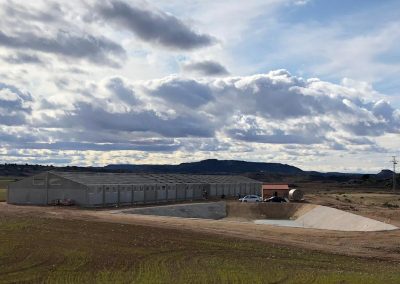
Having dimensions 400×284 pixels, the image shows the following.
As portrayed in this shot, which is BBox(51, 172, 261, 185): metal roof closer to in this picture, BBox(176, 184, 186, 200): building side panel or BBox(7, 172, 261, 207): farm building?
BBox(7, 172, 261, 207): farm building

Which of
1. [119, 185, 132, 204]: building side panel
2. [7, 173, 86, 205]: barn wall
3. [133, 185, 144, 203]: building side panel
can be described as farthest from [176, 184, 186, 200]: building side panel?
[7, 173, 86, 205]: barn wall

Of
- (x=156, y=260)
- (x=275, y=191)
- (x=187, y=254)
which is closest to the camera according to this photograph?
(x=156, y=260)

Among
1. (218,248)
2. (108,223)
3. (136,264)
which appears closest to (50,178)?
(108,223)

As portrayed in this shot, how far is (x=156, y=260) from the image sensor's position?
94.0 ft

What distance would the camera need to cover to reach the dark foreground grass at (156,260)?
23625 mm

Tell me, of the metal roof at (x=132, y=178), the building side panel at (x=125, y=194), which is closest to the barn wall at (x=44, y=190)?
the metal roof at (x=132, y=178)

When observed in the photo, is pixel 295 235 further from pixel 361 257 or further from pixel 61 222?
pixel 61 222

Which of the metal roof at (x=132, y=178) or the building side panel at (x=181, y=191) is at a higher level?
the metal roof at (x=132, y=178)

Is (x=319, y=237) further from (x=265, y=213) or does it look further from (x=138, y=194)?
(x=138, y=194)

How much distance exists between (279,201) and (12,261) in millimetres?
64572

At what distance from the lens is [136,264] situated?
27.0 meters

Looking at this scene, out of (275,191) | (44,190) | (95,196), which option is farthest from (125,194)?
(275,191)

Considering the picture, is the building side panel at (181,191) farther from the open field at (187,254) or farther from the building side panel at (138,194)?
the open field at (187,254)

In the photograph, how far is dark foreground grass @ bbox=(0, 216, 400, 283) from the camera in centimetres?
2362
